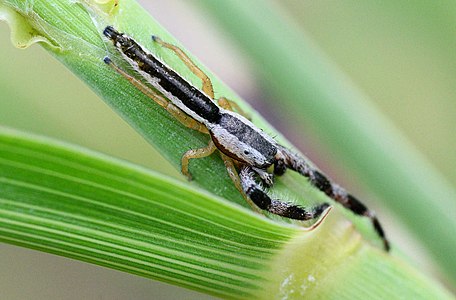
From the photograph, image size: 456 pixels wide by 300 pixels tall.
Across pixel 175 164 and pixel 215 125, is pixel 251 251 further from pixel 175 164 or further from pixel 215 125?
pixel 215 125

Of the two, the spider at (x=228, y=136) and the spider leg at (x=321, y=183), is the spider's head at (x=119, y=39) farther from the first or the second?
the spider leg at (x=321, y=183)

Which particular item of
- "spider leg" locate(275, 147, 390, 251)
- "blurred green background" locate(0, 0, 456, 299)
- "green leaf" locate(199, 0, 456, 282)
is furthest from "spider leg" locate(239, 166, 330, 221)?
"blurred green background" locate(0, 0, 456, 299)

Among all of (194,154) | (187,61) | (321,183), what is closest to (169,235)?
(194,154)

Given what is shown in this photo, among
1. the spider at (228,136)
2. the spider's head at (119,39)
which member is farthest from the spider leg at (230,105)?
the spider's head at (119,39)

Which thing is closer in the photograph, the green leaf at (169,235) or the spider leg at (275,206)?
the green leaf at (169,235)

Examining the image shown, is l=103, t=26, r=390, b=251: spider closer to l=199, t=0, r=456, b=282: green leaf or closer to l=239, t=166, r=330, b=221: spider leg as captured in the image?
l=239, t=166, r=330, b=221: spider leg

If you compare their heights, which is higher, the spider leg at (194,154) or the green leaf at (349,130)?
the green leaf at (349,130)
